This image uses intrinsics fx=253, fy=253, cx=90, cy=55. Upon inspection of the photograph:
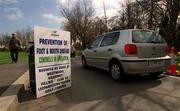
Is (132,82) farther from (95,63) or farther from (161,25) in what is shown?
(161,25)

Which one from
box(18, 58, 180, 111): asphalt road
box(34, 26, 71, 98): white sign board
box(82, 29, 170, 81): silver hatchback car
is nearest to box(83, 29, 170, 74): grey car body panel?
box(82, 29, 170, 81): silver hatchback car

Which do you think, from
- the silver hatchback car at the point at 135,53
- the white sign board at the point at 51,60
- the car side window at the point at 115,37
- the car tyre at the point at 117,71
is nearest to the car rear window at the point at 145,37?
the silver hatchback car at the point at 135,53

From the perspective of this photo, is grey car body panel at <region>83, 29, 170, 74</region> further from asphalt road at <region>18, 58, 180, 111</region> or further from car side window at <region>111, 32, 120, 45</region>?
asphalt road at <region>18, 58, 180, 111</region>

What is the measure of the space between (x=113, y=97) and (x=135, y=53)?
1804mm

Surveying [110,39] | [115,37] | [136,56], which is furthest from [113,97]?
[110,39]

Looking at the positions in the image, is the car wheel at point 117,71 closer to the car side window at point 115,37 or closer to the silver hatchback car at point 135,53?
the silver hatchback car at point 135,53

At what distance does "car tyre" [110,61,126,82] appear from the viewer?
756 cm

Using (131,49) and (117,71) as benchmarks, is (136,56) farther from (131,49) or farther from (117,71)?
(117,71)

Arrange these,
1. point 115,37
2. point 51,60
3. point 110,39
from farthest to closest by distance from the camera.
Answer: point 110,39 → point 115,37 → point 51,60

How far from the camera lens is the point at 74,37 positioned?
58.6 m

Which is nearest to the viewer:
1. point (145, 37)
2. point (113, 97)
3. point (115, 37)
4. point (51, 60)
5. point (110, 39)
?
point (113, 97)

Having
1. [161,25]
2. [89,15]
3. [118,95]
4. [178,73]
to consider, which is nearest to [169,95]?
[118,95]

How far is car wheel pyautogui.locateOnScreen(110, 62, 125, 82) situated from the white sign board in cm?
155

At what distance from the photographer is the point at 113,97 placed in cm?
600
